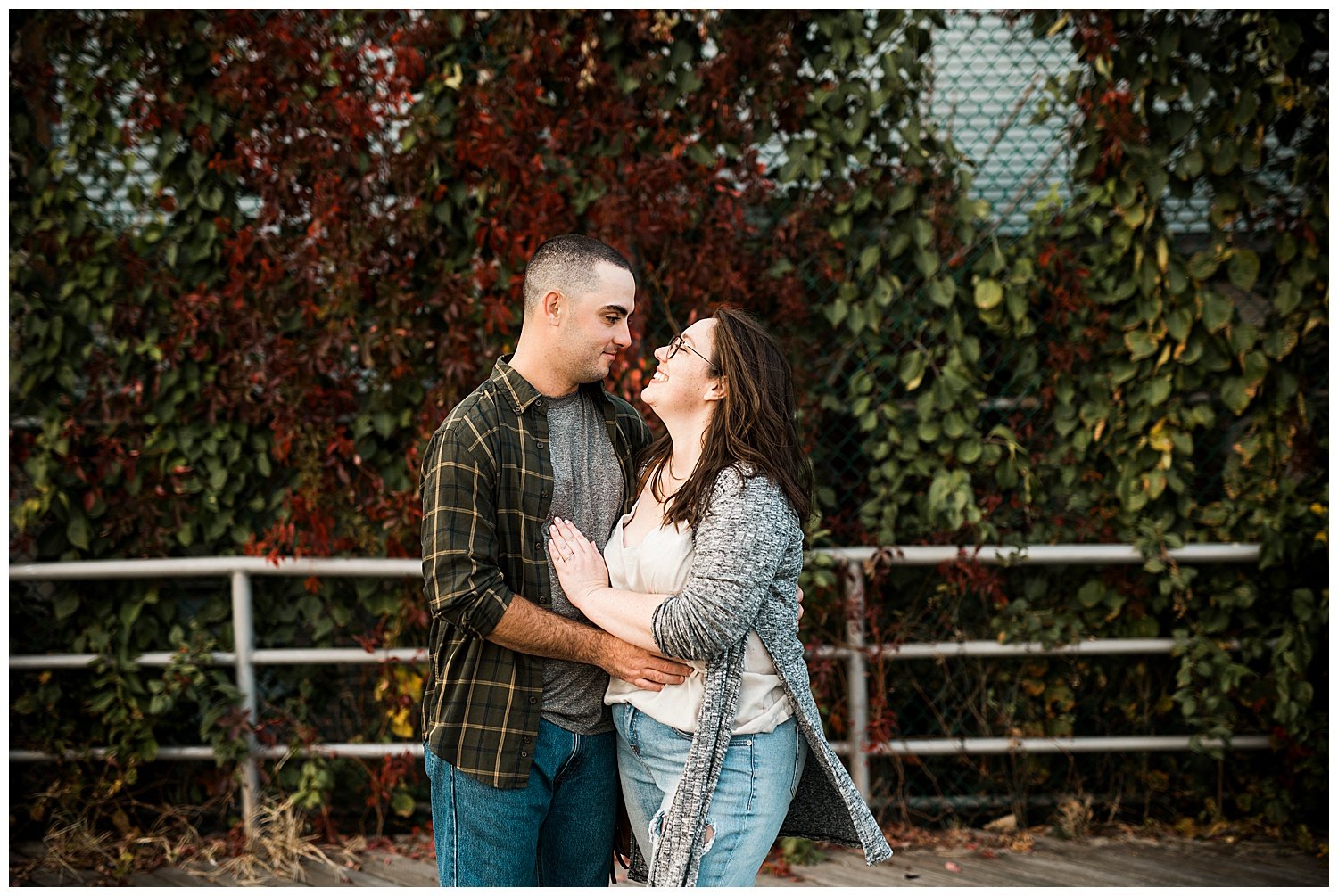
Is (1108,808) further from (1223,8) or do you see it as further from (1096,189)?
(1223,8)

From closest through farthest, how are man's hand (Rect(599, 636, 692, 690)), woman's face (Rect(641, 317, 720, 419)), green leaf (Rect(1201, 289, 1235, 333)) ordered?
man's hand (Rect(599, 636, 692, 690)), woman's face (Rect(641, 317, 720, 419)), green leaf (Rect(1201, 289, 1235, 333))

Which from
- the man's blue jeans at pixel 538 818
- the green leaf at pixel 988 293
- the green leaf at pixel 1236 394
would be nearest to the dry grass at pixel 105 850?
the man's blue jeans at pixel 538 818

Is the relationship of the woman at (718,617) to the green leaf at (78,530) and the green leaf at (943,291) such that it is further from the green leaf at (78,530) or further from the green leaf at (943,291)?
the green leaf at (78,530)

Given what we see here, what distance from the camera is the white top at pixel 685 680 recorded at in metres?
1.93

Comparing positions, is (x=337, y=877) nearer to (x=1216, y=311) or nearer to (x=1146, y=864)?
(x=1146, y=864)

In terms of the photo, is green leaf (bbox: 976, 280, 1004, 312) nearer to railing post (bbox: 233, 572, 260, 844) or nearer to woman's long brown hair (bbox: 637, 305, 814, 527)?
woman's long brown hair (bbox: 637, 305, 814, 527)

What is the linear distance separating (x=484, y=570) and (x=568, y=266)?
649mm

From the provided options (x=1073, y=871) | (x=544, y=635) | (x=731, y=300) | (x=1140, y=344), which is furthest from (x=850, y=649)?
(x=544, y=635)

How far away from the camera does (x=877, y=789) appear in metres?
3.85

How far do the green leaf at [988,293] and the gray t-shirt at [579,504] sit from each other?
1891 mm

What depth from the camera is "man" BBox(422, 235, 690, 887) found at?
6.48ft

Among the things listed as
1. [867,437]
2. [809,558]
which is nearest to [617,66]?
[867,437]

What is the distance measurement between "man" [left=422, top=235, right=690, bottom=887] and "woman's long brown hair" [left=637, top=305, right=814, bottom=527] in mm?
238

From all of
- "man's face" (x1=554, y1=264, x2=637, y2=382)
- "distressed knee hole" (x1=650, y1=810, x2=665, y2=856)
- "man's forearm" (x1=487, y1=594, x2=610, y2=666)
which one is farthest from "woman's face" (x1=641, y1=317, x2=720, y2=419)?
"distressed knee hole" (x1=650, y1=810, x2=665, y2=856)
